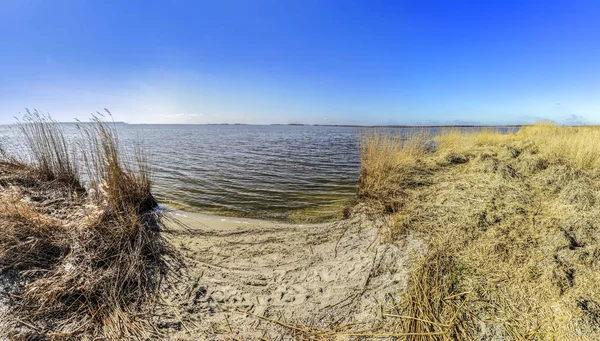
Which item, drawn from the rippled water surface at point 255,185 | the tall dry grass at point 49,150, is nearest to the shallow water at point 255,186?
the rippled water surface at point 255,185

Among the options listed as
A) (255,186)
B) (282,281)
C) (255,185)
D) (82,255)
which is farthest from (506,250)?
(255,185)

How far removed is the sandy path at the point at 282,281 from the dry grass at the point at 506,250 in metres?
0.39

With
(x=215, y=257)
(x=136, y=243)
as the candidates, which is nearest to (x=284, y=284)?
(x=215, y=257)

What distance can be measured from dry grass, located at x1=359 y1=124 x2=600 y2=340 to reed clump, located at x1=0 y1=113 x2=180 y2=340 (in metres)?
2.98

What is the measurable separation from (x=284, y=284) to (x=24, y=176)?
6056 mm

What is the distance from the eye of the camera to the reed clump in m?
2.44

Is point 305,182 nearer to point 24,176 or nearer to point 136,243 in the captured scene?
point 136,243

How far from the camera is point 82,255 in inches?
125

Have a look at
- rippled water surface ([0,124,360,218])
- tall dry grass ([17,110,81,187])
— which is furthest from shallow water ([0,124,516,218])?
tall dry grass ([17,110,81,187])

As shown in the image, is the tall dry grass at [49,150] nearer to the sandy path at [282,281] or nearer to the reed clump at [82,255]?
the reed clump at [82,255]

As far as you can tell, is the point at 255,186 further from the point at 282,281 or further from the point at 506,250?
the point at 506,250

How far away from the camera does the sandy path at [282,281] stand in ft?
8.21

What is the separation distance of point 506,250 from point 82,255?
537 centimetres

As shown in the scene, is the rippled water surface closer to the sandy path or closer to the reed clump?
the sandy path
